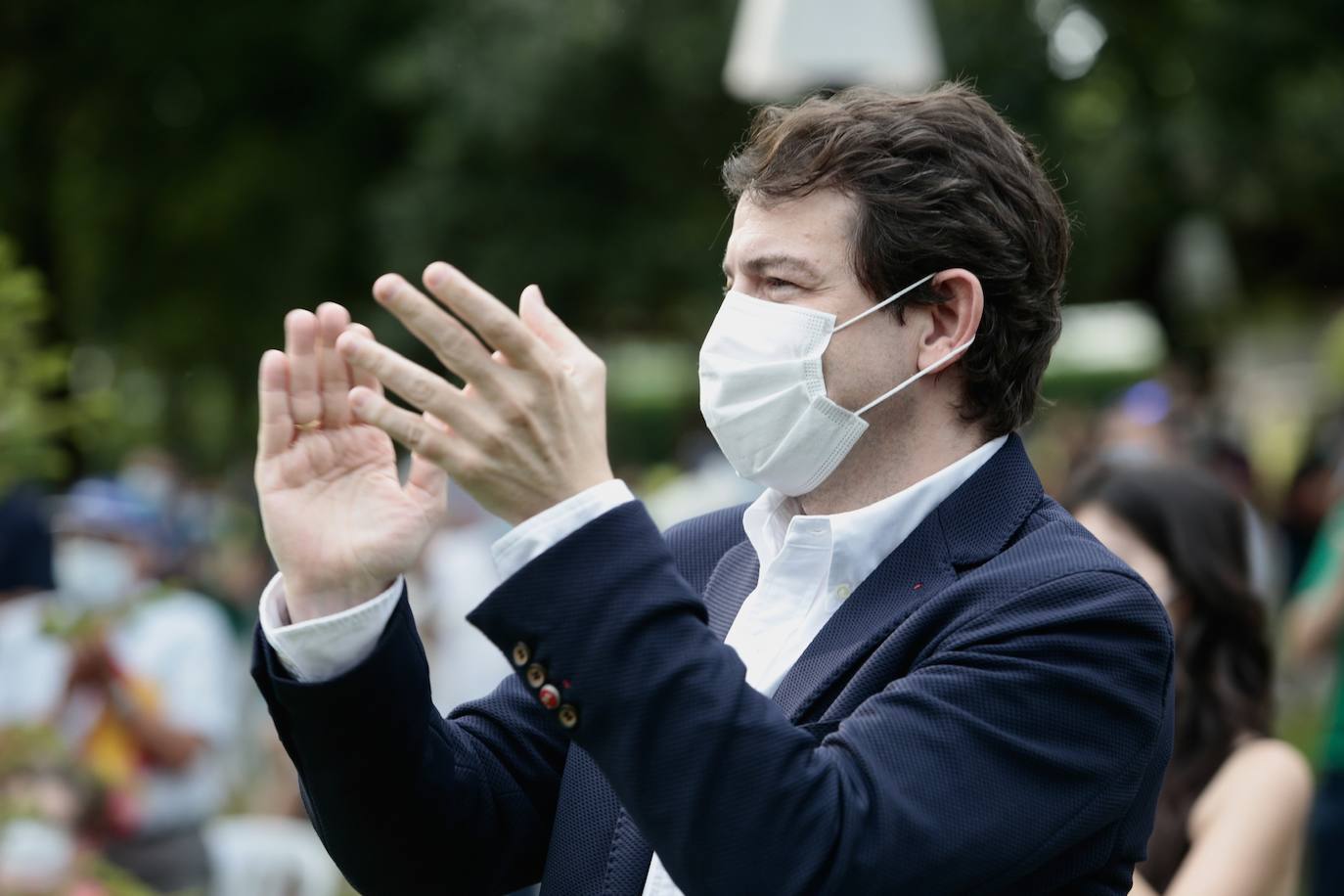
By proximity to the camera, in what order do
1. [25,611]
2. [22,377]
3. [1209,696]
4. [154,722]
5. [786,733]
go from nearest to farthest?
1. [786,733]
2. [1209,696]
3. [22,377]
4. [154,722]
5. [25,611]

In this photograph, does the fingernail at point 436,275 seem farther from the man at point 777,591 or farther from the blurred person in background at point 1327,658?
the blurred person in background at point 1327,658

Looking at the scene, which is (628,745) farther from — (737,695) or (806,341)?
(806,341)

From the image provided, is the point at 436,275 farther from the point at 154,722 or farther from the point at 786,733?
the point at 154,722

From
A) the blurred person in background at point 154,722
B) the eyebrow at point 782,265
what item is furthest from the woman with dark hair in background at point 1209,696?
the blurred person in background at point 154,722

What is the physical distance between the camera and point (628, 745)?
5.72 ft

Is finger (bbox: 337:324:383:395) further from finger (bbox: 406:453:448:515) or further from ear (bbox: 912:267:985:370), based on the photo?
ear (bbox: 912:267:985:370)

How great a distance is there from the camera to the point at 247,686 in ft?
37.7

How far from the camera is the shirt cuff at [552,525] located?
178 cm

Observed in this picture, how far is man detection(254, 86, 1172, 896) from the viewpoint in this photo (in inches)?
68.4

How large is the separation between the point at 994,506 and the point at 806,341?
32 cm

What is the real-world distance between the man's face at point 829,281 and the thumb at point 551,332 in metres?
0.42

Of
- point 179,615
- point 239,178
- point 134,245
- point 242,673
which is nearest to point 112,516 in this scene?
point 179,615

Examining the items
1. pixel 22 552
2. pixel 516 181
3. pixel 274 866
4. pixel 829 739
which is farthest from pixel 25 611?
pixel 516 181

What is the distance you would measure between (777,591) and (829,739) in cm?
36
